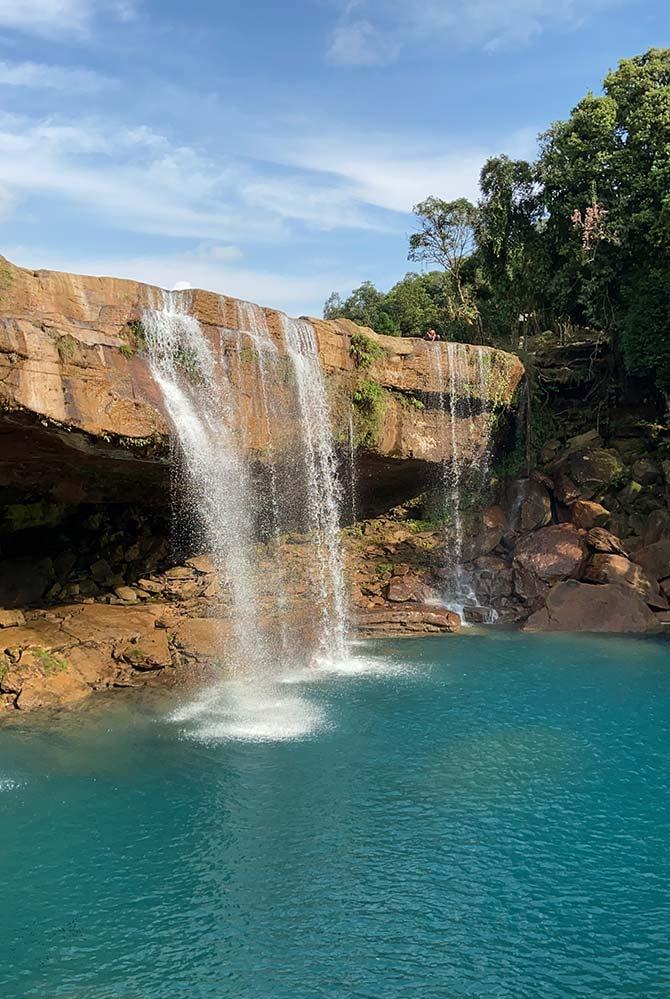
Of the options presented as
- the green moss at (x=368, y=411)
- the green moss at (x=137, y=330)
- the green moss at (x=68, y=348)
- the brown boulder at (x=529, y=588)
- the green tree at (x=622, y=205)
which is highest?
the green tree at (x=622, y=205)

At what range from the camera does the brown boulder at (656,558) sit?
20.0m

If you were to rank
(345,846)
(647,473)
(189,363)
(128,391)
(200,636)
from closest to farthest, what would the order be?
1. (345,846)
2. (128,391)
3. (189,363)
4. (200,636)
5. (647,473)

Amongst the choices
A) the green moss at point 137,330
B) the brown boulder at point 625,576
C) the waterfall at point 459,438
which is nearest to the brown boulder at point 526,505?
the waterfall at point 459,438

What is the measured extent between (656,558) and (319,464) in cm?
927

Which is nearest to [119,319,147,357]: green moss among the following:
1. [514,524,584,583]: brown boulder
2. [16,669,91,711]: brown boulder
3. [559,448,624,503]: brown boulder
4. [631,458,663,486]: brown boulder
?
[16,669,91,711]: brown boulder

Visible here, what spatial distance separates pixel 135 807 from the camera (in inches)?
384

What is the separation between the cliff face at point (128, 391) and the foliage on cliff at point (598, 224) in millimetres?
4232

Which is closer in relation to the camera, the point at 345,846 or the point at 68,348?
A: the point at 345,846

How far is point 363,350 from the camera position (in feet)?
62.1

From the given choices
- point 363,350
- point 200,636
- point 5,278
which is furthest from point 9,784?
Result: point 363,350

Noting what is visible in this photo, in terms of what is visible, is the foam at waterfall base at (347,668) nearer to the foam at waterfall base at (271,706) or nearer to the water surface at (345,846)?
the foam at waterfall base at (271,706)

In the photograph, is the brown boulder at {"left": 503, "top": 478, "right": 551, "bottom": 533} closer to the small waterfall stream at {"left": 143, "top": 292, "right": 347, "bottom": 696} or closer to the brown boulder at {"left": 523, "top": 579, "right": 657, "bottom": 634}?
the brown boulder at {"left": 523, "top": 579, "right": 657, "bottom": 634}

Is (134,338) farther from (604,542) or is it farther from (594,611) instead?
(604,542)

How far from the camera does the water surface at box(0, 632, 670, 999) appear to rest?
6.66 metres
